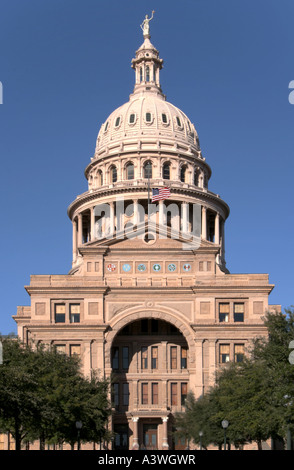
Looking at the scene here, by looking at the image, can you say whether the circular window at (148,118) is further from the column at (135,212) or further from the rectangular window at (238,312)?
the rectangular window at (238,312)

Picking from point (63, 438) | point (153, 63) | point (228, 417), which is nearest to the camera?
point (228, 417)

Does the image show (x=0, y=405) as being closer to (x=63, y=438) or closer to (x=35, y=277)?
(x=63, y=438)

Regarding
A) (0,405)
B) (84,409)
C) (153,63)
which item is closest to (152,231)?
(84,409)

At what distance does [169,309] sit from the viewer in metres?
90.6

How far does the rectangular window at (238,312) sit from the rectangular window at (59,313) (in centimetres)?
1781

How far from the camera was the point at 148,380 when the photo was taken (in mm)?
93688

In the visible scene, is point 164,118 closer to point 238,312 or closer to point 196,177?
point 196,177

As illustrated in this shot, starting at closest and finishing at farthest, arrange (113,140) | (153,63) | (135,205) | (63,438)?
(63,438)
(135,205)
(113,140)
(153,63)

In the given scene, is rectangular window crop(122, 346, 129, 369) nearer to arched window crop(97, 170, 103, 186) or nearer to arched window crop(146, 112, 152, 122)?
arched window crop(97, 170, 103, 186)

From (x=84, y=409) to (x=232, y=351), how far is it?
90.2ft

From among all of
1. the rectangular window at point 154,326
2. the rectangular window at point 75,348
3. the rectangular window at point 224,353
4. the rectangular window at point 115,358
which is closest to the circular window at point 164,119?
the rectangular window at point 154,326

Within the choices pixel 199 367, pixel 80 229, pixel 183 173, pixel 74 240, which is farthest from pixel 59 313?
pixel 183 173

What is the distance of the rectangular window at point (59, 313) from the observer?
8956cm

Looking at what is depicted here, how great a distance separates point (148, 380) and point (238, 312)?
12.7m
